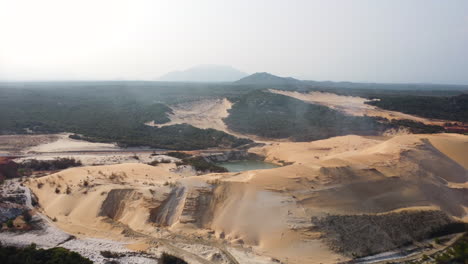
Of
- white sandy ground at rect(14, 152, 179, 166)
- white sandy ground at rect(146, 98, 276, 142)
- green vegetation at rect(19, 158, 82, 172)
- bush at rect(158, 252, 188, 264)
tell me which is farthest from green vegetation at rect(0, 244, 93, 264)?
white sandy ground at rect(146, 98, 276, 142)

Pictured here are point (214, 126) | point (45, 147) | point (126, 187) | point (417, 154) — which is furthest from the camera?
point (214, 126)

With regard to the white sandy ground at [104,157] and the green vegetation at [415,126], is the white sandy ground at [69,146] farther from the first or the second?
the green vegetation at [415,126]

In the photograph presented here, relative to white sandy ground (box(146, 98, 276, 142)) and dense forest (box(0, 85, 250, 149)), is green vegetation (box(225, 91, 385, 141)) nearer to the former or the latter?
white sandy ground (box(146, 98, 276, 142))

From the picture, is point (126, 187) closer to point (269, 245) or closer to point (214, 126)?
point (269, 245)

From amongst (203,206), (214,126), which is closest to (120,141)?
(214,126)

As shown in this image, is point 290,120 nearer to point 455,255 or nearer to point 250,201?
point 250,201

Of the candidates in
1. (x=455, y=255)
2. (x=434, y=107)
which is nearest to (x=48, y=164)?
(x=455, y=255)
